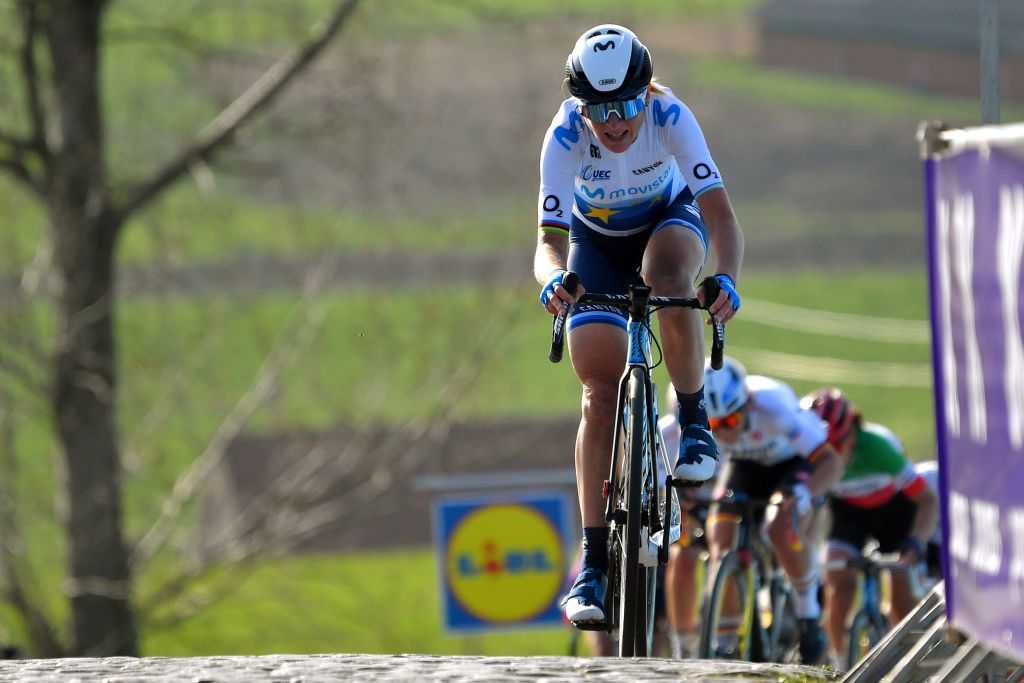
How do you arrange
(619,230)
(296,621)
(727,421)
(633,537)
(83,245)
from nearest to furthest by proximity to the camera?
(633,537), (619,230), (727,421), (83,245), (296,621)

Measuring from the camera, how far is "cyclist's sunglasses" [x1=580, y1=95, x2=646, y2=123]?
641 centimetres

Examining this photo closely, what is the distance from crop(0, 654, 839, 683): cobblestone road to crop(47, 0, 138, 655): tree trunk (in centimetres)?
968

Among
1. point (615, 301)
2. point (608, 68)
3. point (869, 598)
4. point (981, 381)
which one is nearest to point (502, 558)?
point (869, 598)

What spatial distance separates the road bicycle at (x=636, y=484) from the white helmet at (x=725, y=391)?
8.00 ft

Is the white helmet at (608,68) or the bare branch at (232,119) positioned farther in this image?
the bare branch at (232,119)

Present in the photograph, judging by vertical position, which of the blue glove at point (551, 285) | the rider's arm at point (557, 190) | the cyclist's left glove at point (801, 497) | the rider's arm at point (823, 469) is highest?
the rider's arm at point (557, 190)

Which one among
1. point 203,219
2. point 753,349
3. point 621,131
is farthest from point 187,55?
point 753,349

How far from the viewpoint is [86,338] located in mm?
15750

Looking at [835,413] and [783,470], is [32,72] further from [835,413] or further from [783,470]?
[783,470]

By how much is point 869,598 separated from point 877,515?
0.98m

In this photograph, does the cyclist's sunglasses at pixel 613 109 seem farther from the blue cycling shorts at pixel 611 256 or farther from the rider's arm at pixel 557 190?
the blue cycling shorts at pixel 611 256

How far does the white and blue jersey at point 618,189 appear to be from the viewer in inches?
260

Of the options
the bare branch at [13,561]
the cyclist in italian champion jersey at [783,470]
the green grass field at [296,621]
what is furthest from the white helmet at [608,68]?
the bare branch at [13,561]

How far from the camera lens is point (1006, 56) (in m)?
66.6
